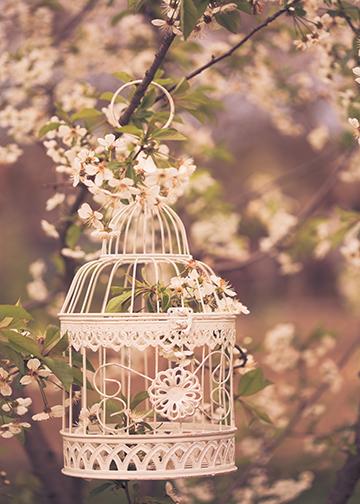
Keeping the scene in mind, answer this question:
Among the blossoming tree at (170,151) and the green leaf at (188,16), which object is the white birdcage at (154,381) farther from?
the green leaf at (188,16)

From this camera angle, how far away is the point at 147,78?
3.12 meters

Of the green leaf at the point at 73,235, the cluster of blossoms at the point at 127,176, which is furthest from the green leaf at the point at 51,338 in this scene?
the green leaf at the point at 73,235

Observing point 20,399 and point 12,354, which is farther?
point 20,399

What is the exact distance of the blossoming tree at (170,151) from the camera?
2926 mm

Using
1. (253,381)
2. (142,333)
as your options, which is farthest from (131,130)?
(253,381)

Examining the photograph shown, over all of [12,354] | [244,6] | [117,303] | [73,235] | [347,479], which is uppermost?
[244,6]

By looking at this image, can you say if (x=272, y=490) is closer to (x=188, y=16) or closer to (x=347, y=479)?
(x=347, y=479)

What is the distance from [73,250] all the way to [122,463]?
1.31 metres

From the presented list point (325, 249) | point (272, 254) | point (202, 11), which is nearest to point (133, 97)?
point (202, 11)

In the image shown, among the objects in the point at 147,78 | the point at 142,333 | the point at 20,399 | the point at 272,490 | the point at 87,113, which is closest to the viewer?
the point at 142,333

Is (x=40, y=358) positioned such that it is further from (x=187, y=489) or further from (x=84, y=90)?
(x=187, y=489)

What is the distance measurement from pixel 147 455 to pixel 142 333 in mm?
320

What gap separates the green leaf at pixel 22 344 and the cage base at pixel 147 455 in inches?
9.8

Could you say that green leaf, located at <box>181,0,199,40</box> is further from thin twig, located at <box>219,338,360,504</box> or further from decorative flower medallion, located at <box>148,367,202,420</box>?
thin twig, located at <box>219,338,360,504</box>
